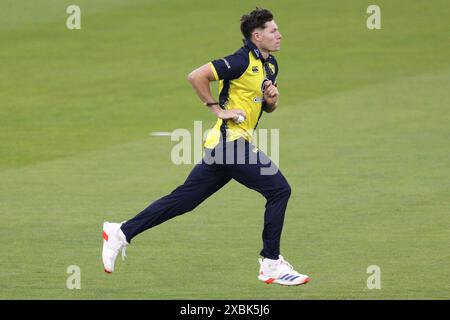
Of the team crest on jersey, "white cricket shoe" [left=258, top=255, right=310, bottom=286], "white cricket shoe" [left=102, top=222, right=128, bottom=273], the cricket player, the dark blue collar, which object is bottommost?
"white cricket shoe" [left=258, top=255, right=310, bottom=286]

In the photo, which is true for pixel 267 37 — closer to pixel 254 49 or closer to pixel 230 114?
pixel 254 49

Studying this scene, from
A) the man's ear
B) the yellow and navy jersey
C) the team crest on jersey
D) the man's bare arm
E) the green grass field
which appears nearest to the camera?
the man's bare arm

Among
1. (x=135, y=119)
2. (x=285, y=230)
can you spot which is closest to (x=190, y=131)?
(x=135, y=119)

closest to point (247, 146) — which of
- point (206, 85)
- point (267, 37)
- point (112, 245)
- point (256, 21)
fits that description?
point (206, 85)

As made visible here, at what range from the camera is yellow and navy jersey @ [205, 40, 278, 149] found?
34.2 feet

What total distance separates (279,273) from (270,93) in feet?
5.24

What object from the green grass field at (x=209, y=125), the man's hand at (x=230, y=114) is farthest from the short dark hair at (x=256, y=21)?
the green grass field at (x=209, y=125)

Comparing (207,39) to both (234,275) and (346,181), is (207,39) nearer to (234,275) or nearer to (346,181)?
(346,181)

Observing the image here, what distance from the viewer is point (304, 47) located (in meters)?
25.4

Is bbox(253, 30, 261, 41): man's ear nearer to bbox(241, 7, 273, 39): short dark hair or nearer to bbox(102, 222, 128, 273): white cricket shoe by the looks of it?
bbox(241, 7, 273, 39): short dark hair

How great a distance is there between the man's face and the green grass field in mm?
2178

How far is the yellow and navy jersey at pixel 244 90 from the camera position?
410 inches

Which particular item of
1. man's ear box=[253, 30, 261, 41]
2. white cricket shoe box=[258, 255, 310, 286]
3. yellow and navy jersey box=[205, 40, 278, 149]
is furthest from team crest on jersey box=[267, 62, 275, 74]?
white cricket shoe box=[258, 255, 310, 286]

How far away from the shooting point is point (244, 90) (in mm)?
10508
